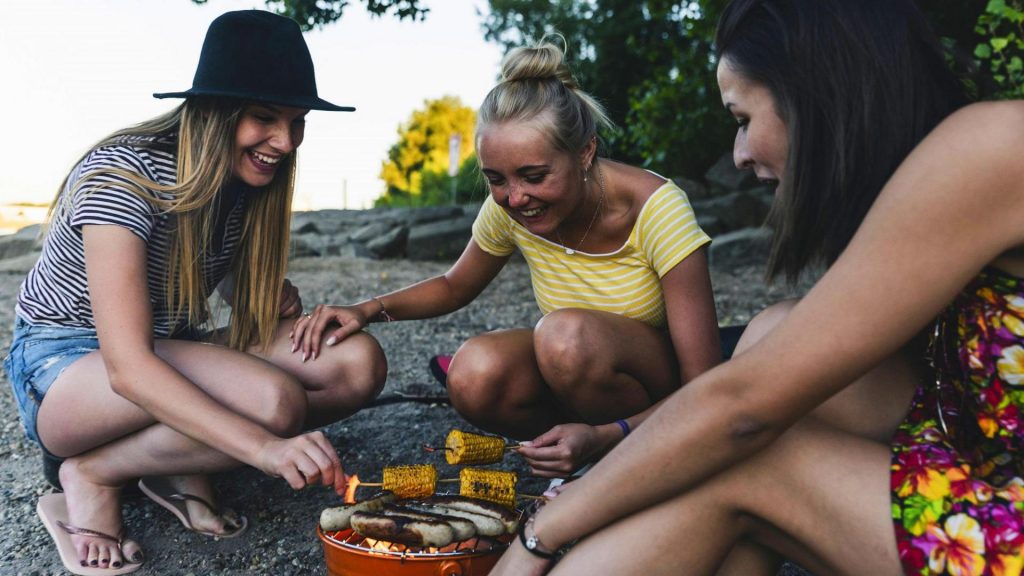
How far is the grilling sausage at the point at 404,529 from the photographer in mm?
2045

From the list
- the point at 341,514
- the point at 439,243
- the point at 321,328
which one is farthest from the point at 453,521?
the point at 439,243

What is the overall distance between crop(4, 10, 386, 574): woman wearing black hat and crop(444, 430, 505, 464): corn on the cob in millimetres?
487

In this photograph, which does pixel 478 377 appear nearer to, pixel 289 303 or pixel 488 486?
→ pixel 488 486

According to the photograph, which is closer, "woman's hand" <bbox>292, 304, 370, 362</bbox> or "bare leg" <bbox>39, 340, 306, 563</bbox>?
"bare leg" <bbox>39, 340, 306, 563</bbox>

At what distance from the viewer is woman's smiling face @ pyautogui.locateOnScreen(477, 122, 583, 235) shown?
2.72 m

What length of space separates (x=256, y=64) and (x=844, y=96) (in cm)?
173

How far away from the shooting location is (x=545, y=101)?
276cm

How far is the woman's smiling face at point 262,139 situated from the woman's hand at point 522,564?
5.06 ft

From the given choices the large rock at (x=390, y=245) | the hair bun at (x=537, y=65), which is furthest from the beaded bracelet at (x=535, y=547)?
the large rock at (x=390, y=245)

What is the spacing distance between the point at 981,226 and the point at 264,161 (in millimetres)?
2094

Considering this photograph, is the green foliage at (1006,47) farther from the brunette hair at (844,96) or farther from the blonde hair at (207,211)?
the blonde hair at (207,211)

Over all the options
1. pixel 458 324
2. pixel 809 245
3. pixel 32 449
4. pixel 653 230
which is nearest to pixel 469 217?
pixel 458 324

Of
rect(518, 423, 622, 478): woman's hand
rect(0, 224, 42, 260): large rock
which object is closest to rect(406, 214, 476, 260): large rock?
rect(0, 224, 42, 260): large rock

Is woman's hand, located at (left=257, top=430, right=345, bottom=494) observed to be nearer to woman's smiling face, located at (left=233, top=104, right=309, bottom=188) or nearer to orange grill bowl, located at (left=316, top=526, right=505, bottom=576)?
orange grill bowl, located at (left=316, top=526, right=505, bottom=576)
